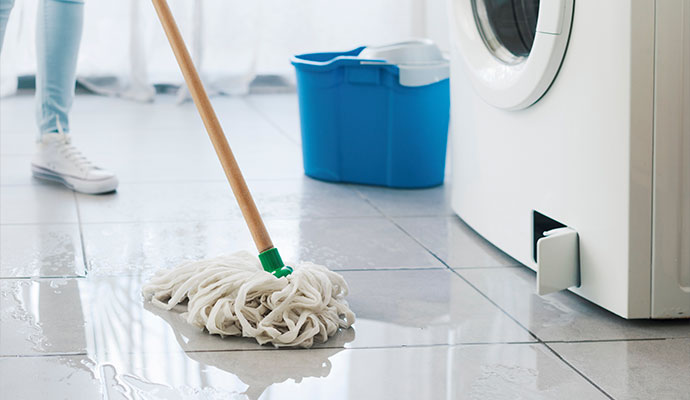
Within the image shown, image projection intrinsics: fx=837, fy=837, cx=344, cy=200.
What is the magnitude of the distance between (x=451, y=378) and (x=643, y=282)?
0.31 m

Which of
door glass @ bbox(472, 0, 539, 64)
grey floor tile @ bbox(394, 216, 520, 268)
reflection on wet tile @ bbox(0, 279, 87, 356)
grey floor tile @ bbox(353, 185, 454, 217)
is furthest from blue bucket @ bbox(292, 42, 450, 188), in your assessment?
reflection on wet tile @ bbox(0, 279, 87, 356)

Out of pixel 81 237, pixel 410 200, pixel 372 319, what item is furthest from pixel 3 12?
pixel 372 319

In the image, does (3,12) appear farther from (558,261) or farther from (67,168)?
(558,261)

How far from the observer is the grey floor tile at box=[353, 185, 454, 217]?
5.55 ft

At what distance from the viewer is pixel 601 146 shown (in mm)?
1062

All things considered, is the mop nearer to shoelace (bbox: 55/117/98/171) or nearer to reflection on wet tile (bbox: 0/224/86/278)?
reflection on wet tile (bbox: 0/224/86/278)

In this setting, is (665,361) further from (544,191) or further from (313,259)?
(313,259)

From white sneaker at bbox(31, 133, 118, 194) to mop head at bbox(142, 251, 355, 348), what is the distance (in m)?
0.74

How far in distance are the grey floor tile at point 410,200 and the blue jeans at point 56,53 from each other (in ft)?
2.24

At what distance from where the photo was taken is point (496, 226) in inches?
55.4

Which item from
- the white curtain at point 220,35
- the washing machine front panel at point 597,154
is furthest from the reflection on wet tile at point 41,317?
the white curtain at point 220,35

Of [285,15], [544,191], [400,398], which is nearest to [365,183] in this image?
[544,191]

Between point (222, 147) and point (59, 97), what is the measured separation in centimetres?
87

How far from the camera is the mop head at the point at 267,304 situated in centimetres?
99
